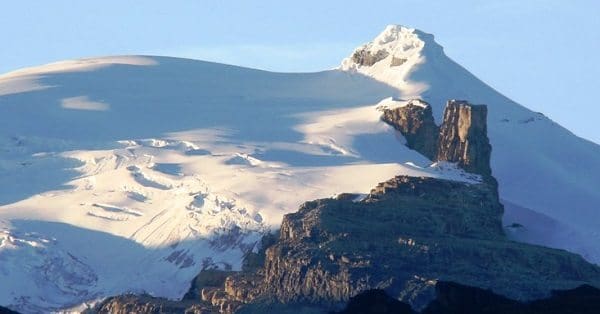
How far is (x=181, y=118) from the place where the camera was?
155 meters

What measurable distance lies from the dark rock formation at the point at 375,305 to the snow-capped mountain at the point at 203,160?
37.3 m

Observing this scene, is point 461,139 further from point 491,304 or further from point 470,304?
point 470,304

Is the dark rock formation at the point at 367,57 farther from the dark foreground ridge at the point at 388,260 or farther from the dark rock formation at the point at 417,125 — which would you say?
the dark foreground ridge at the point at 388,260

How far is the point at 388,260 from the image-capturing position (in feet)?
356

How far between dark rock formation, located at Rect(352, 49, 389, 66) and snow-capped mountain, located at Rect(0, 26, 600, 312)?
12 centimetres

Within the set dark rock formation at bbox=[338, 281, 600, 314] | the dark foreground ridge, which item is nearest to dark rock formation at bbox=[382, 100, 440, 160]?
the dark foreground ridge

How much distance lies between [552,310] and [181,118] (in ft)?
243

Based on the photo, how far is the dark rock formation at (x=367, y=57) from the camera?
169 m

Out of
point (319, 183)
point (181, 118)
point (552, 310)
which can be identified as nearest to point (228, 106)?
point (181, 118)

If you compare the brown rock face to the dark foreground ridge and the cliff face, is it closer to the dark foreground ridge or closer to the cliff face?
the cliff face

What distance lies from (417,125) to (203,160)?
12502mm

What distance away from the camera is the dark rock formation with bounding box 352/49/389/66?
168750 mm

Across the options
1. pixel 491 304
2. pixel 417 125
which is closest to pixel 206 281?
pixel 417 125

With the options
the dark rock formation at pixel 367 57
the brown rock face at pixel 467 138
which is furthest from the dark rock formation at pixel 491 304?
the dark rock formation at pixel 367 57
